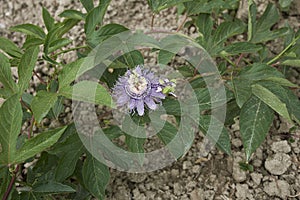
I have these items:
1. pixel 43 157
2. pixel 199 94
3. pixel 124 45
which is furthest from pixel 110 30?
pixel 43 157

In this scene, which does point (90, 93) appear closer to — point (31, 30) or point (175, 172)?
point (31, 30)

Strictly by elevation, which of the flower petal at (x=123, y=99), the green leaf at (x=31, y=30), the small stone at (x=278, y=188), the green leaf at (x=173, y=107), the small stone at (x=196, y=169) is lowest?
the small stone at (x=278, y=188)

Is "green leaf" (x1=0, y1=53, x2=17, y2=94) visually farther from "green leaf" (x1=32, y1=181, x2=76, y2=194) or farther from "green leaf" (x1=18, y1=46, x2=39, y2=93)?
"green leaf" (x1=32, y1=181, x2=76, y2=194)

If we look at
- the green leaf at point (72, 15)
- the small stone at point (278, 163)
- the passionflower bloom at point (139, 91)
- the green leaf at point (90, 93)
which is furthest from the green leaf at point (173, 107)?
the small stone at point (278, 163)

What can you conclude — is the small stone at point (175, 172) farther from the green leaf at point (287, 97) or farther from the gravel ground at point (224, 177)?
the green leaf at point (287, 97)

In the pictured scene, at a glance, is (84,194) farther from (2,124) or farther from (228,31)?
(228,31)

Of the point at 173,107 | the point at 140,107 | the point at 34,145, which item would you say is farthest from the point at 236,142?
the point at 34,145
